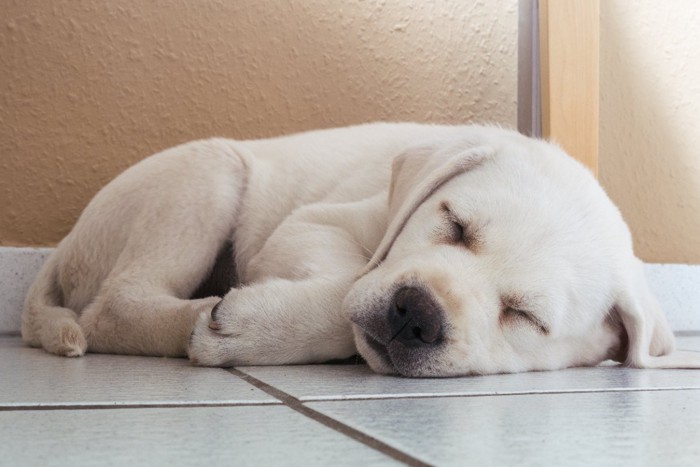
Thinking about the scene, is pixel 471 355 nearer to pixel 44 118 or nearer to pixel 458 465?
pixel 458 465

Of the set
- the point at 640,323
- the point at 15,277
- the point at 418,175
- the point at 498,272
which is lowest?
the point at 15,277

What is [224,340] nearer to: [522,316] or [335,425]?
[522,316]

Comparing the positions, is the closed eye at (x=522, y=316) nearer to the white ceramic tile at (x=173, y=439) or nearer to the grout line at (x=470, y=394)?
the grout line at (x=470, y=394)

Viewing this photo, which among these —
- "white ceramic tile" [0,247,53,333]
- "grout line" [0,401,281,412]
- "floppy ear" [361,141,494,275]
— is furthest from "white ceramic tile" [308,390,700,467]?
"white ceramic tile" [0,247,53,333]

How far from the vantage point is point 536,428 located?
3.80 ft

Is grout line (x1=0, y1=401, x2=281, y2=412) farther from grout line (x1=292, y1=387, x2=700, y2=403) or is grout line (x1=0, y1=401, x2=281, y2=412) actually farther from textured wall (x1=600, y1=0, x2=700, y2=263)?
textured wall (x1=600, y1=0, x2=700, y2=263)

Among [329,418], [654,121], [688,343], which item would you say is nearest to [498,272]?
[329,418]

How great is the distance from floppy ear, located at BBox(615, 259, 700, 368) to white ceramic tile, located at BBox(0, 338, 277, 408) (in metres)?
1.03

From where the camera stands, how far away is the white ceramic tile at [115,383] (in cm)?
134

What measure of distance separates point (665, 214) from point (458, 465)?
3.69 meters

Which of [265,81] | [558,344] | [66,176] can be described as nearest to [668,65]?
[265,81]

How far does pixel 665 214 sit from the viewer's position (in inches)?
168

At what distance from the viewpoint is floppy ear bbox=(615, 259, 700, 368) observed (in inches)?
82.7

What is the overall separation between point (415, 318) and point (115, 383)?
0.61 metres
